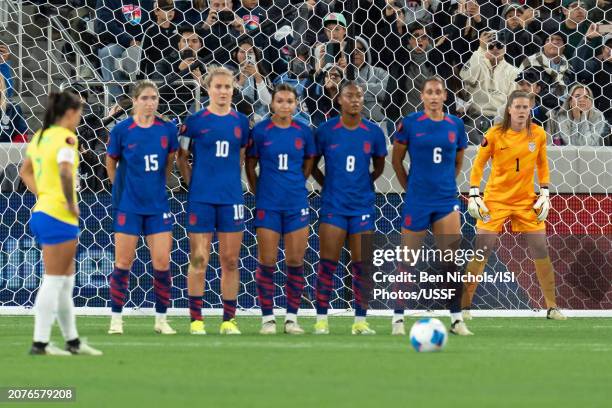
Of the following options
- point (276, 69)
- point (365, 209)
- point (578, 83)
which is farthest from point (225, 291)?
point (578, 83)

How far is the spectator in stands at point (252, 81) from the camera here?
1357cm

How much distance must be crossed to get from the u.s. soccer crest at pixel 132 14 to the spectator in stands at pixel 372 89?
2.53 meters

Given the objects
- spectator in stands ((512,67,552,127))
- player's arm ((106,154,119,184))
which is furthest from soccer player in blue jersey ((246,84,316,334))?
spectator in stands ((512,67,552,127))

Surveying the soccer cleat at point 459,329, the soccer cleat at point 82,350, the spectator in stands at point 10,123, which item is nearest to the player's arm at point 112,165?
the soccer cleat at point 82,350

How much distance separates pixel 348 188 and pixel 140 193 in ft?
5.24

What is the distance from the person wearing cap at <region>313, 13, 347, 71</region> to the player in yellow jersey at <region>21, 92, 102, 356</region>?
6.15 m

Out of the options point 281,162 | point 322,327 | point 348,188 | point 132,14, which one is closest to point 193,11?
point 132,14

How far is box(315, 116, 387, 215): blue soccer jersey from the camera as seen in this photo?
1005 centimetres

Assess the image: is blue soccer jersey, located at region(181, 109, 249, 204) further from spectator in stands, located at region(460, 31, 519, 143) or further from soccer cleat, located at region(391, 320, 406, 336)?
spectator in stands, located at region(460, 31, 519, 143)

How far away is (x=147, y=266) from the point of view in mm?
12844

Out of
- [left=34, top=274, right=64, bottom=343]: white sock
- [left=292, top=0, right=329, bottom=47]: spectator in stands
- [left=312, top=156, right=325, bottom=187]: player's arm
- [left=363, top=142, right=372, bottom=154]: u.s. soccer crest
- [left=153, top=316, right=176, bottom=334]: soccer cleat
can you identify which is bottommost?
[left=153, top=316, right=176, bottom=334]: soccer cleat

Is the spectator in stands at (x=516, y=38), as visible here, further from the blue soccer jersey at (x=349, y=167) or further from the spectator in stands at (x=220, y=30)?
the blue soccer jersey at (x=349, y=167)

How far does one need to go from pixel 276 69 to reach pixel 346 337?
5048 mm

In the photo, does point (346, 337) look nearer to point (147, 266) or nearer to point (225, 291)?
point (225, 291)
